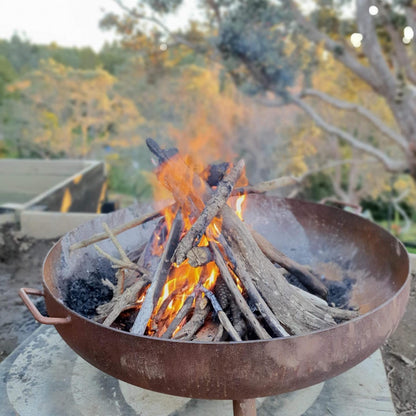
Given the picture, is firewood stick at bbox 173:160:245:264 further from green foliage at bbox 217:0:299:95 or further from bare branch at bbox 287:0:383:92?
green foliage at bbox 217:0:299:95

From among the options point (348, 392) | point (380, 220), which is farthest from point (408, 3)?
point (380, 220)

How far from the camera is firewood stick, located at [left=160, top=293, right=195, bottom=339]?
5.85 ft

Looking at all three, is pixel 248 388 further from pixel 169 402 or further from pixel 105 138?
pixel 105 138

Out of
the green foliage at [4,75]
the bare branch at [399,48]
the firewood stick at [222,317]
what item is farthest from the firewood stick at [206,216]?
the green foliage at [4,75]

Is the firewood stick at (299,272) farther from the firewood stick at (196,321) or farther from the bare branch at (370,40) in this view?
the bare branch at (370,40)

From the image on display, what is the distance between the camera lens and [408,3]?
25.0 ft

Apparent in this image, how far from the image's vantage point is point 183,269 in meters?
2.08

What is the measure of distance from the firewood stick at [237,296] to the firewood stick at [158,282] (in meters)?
0.24

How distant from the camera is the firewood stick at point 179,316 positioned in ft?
5.85

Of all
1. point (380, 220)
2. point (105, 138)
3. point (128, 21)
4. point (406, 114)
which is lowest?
point (380, 220)

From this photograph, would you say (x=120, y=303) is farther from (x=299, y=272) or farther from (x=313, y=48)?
(x=313, y=48)

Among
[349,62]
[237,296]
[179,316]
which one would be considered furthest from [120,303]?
[349,62]

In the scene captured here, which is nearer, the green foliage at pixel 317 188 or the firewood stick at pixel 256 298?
the firewood stick at pixel 256 298

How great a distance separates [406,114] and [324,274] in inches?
295
